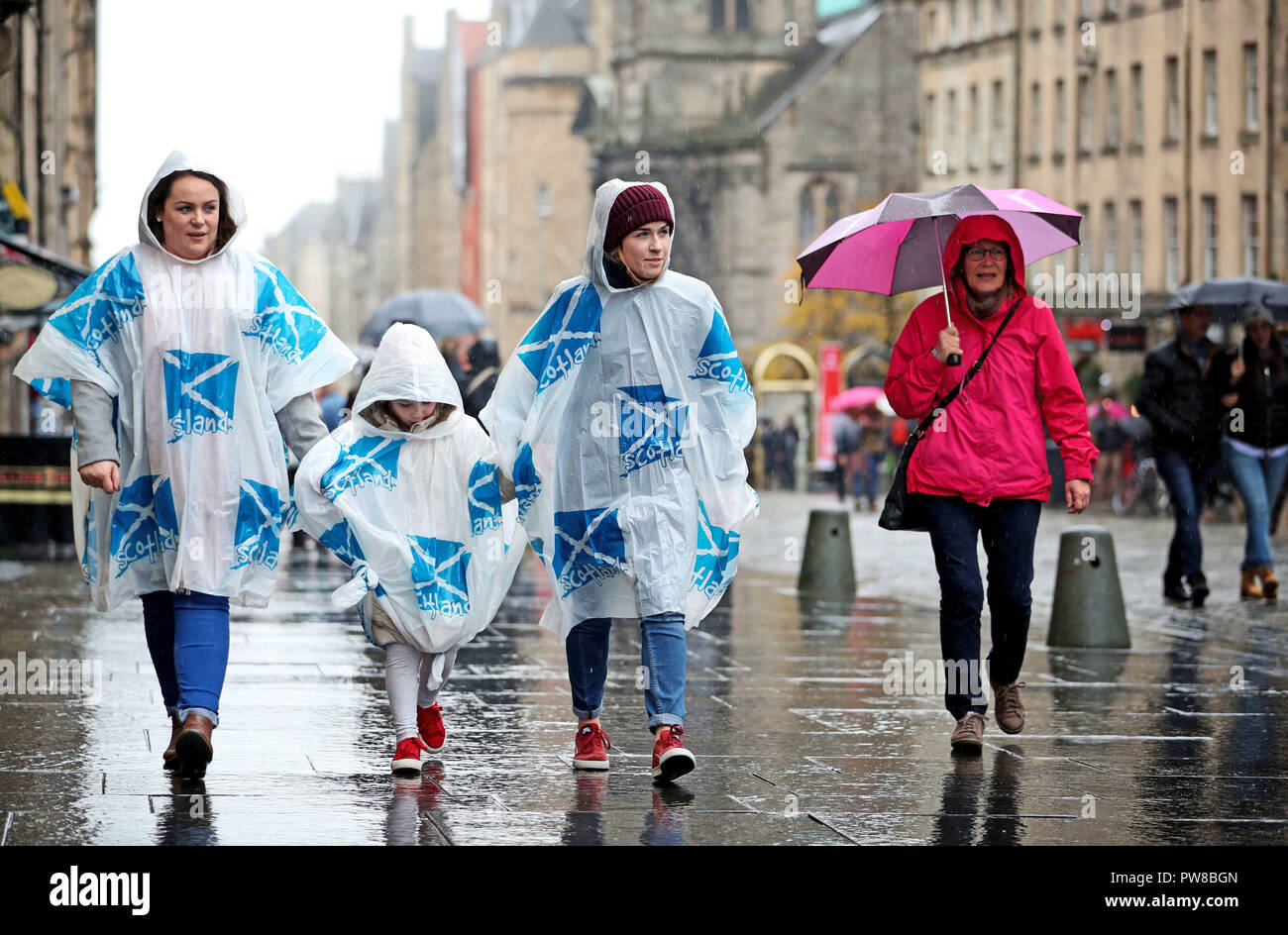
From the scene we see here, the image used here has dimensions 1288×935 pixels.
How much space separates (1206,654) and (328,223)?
625ft

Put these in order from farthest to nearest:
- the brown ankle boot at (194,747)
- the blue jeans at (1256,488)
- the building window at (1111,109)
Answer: the building window at (1111,109), the blue jeans at (1256,488), the brown ankle boot at (194,747)

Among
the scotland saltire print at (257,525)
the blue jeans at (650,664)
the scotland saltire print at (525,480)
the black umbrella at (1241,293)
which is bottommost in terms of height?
the blue jeans at (650,664)

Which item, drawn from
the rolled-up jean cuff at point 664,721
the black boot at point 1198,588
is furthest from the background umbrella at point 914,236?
the black boot at point 1198,588

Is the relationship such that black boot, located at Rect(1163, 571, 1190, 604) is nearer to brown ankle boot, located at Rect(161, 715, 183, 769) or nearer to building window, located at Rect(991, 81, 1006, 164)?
brown ankle boot, located at Rect(161, 715, 183, 769)

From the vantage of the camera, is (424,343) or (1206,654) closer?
(424,343)

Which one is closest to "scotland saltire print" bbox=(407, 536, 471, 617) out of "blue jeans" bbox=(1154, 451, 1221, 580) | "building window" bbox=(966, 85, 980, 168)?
"blue jeans" bbox=(1154, 451, 1221, 580)

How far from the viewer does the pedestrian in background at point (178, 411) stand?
7.63 metres

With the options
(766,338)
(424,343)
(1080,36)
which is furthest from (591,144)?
(424,343)

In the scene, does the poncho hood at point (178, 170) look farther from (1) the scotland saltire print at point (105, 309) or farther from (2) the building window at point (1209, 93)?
(2) the building window at point (1209, 93)

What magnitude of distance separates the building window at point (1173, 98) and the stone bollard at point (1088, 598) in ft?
144

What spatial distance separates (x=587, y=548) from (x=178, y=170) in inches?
70.2

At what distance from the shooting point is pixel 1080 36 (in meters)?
59.8

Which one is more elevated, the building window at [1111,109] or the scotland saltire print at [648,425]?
the building window at [1111,109]
